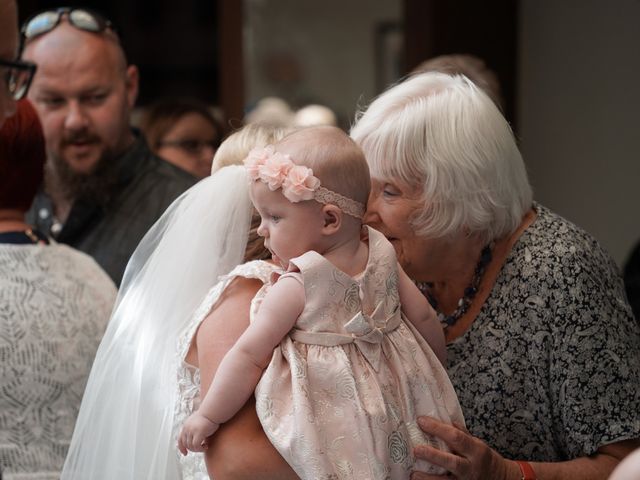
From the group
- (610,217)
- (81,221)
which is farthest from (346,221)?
(610,217)

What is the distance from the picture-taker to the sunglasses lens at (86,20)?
14.9 ft

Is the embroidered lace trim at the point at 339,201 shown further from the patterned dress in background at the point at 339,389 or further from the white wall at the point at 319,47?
the white wall at the point at 319,47

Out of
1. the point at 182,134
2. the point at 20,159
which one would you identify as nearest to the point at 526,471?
the point at 20,159

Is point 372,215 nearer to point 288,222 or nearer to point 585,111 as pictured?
point 288,222

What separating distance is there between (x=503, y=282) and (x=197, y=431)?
3.33 feet

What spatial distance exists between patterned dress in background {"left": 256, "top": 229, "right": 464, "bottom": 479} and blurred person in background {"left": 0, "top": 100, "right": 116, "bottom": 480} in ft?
2.99

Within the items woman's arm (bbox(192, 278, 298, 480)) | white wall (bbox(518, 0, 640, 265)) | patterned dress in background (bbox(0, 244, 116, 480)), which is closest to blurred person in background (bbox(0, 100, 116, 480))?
patterned dress in background (bbox(0, 244, 116, 480))

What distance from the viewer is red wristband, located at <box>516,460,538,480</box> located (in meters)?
2.72

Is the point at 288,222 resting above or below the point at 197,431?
above

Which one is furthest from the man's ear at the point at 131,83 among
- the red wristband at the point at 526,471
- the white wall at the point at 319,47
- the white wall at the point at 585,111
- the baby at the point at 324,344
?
the white wall at the point at 319,47

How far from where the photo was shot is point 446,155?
2.91 metres

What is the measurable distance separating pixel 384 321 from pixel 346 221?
24 centimetres

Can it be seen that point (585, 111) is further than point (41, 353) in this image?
Yes

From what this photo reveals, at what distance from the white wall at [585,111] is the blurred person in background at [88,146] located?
2.46 m
